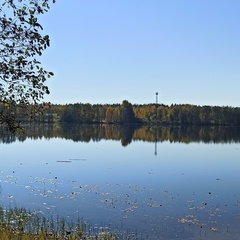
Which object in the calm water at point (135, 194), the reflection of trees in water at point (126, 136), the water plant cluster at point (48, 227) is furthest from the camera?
the reflection of trees in water at point (126, 136)

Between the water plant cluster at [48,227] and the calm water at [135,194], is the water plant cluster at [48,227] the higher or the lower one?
the higher one

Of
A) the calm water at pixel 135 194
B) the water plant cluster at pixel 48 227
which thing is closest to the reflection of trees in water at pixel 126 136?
Answer: the calm water at pixel 135 194

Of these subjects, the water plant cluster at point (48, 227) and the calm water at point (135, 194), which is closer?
the water plant cluster at point (48, 227)

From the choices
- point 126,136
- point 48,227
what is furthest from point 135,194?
point 126,136

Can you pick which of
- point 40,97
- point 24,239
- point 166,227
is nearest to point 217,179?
point 166,227

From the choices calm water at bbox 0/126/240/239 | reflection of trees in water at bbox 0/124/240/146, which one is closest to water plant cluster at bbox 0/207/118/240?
calm water at bbox 0/126/240/239

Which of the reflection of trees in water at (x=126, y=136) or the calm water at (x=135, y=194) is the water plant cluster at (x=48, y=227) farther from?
the reflection of trees in water at (x=126, y=136)

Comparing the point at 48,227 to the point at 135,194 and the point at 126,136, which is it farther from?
the point at 126,136

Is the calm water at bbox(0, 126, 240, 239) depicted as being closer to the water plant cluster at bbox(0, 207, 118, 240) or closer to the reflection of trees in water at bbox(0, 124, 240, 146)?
the water plant cluster at bbox(0, 207, 118, 240)

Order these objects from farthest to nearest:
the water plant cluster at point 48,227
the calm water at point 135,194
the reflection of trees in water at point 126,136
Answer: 1. the reflection of trees in water at point 126,136
2. the calm water at point 135,194
3. the water plant cluster at point 48,227

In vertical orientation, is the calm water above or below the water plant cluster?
below

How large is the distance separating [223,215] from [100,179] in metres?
16.4

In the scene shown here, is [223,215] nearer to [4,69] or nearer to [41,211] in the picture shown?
[41,211]

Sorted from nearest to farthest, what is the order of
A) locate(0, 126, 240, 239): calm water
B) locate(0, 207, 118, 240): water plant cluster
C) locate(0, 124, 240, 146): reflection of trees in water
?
locate(0, 207, 118, 240): water plant cluster < locate(0, 126, 240, 239): calm water < locate(0, 124, 240, 146): reflection of trees in water
